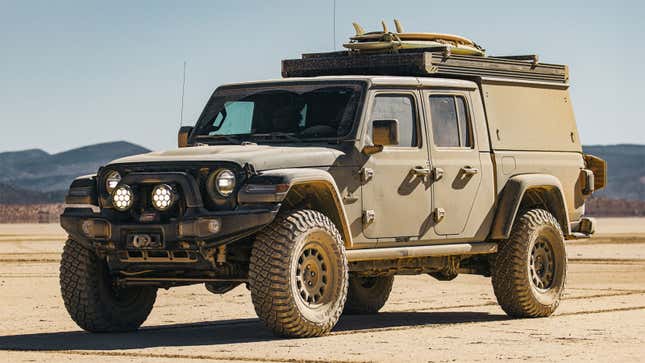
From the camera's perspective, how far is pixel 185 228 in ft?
38.6

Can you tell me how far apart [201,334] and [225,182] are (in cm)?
179

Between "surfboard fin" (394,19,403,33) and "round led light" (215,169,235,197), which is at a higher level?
"surfboard fin" (394,19,403,33)

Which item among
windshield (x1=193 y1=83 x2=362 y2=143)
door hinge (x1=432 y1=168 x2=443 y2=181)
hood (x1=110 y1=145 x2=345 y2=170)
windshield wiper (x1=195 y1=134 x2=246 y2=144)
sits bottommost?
door hinge (x1=432 y1=168 x2=443 y2=181)

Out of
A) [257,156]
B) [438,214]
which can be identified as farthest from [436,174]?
[257,156]

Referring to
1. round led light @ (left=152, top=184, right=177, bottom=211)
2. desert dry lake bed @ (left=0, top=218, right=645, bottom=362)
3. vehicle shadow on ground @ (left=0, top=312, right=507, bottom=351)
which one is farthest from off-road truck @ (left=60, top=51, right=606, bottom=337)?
desert dry lake bed @ (left=0, top=218, right=645, bottom=362)

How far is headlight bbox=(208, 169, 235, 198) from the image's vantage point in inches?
466

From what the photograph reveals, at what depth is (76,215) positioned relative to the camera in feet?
40.9

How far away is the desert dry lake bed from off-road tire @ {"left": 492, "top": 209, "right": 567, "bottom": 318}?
206mm

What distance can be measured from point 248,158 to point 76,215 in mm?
1598

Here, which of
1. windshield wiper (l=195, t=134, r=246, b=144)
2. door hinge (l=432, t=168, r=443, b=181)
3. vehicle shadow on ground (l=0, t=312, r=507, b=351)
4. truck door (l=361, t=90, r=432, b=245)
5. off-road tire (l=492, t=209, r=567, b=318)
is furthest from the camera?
off-road tire (l=492, t=209, r=567, b=318)

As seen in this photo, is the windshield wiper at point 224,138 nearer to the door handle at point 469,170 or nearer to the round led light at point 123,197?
the round led light at point 123,197

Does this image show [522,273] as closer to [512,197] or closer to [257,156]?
[512,197]

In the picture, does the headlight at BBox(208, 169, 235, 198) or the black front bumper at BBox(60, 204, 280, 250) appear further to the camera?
the headlight at BBox(208, 169, 235, 198)

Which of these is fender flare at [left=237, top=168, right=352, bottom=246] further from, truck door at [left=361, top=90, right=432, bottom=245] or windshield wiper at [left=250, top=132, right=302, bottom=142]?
windshield wiper at [left=250, top=132, right=302, bottom=142]
